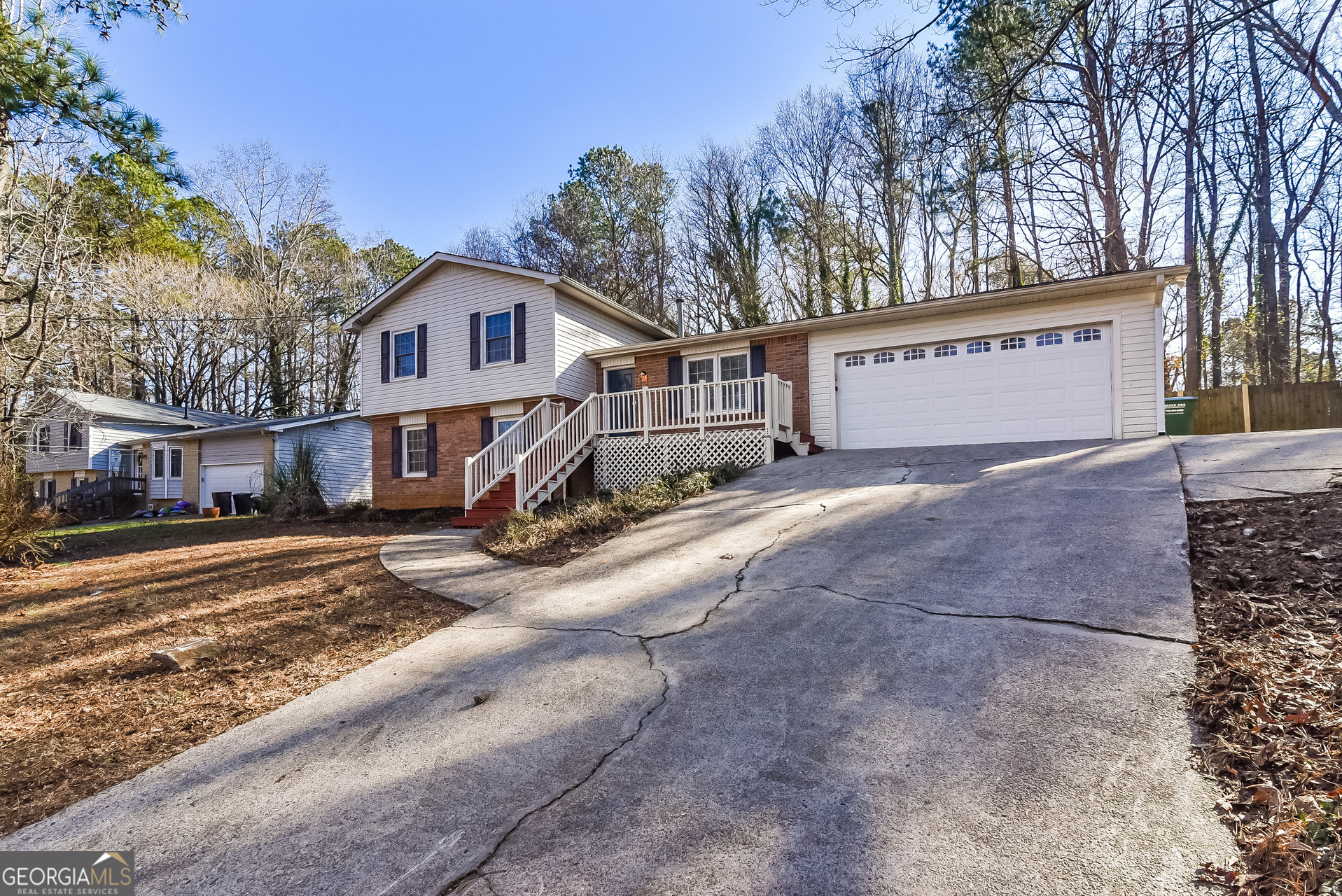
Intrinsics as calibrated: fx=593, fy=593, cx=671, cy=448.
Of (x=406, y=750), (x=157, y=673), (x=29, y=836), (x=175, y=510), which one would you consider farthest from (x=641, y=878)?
(x=175, y=510)

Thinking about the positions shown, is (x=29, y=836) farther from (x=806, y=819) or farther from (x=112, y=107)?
(x=112, y=107)

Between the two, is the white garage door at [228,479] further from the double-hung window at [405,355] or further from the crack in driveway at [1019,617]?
the crack in driveway at [1019,617]

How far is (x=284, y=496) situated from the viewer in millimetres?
14094

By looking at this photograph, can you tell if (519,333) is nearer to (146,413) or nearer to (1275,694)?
(1275,694)

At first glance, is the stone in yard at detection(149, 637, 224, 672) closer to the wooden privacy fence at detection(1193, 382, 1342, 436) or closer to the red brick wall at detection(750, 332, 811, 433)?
the red brick wall at detection(750, 332, 811, 433)

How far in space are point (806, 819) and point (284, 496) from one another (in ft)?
50.1

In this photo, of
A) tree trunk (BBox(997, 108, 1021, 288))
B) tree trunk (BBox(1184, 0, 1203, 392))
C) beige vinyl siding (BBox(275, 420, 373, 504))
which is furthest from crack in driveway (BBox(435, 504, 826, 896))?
tree trunk (BBox(1184, 0, 1203, 392))

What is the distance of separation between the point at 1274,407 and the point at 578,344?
52.6 feet

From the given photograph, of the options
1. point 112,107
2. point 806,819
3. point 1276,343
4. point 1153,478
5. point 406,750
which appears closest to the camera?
point 806,819

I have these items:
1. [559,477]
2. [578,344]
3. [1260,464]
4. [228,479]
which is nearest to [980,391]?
[1260,464]

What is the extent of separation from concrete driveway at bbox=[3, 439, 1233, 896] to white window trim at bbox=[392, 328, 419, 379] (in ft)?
41.4

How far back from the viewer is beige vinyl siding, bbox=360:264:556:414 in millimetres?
14086

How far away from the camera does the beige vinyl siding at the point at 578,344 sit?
14.0 metres

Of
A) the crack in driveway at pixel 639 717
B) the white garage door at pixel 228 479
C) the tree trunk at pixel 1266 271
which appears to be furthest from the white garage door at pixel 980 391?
the white garage door at pixel 228 479
